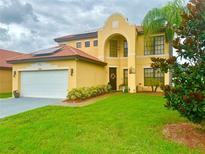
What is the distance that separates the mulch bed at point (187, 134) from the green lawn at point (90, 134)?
320 mm

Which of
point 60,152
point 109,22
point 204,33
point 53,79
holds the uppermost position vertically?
point 109,22

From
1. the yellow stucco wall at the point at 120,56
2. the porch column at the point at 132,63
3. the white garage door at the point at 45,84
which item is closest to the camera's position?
the white garage door at the point at 45,84

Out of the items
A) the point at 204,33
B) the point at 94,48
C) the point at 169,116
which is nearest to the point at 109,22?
the point at 94,48

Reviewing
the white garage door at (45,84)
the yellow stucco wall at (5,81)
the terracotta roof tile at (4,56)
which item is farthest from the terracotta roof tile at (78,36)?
the white garage door at (45,84)

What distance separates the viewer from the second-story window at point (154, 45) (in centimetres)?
2159

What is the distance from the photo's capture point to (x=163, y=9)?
1934 centimetres

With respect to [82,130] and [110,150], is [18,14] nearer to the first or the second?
[82,130]

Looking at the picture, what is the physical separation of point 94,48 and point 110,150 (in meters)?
19.2

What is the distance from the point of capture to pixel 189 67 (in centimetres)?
647

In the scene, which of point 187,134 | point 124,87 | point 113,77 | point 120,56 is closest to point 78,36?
point 120,56

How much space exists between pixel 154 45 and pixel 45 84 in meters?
12.3

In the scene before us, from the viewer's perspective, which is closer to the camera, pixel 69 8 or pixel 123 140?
pixel 123 140

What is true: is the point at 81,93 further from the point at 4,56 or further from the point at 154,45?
the point at 4,56

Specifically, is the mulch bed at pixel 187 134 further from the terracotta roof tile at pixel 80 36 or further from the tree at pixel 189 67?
the terracotta roof tile at pixel 80 36
